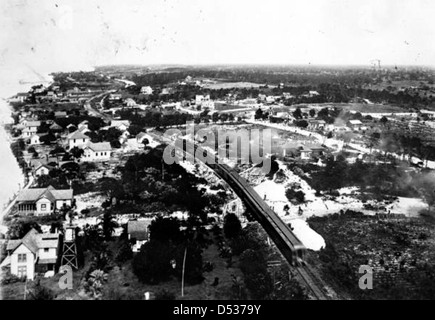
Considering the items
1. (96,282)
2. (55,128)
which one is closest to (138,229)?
(96,282)

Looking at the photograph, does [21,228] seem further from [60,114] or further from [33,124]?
[60,114]

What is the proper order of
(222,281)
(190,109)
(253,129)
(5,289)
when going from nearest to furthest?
1. (5,289)
2. (222,281)
3. (253,129)
4. (190,109)

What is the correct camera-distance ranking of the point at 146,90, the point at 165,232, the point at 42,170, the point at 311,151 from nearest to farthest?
the point at 165,232 → the point at 42,170 → the point at 311,151 → the point at 146,90

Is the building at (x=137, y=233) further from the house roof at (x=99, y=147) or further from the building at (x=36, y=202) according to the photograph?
the house roof at (x=99, y=147)

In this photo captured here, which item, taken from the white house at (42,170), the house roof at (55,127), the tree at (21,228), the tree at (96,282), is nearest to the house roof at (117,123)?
the house roof at (55,127)
